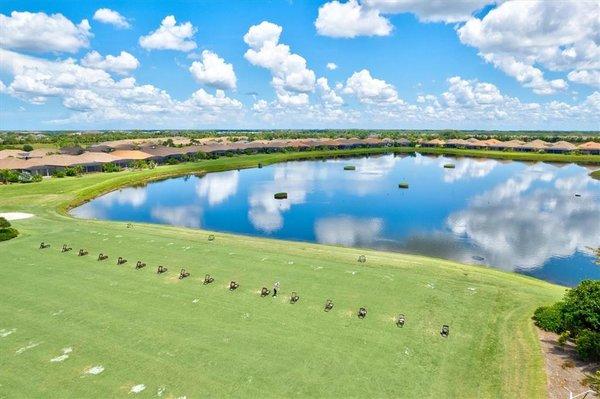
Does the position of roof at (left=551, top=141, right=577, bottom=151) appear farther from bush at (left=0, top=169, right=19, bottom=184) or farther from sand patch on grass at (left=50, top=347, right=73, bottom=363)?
sand patch on grass at (left=50, top=347, right=73, bottom=363)

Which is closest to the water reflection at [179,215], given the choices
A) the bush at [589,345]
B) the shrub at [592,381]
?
the bush at [589,345]

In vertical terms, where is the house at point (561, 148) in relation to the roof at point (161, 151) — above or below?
below

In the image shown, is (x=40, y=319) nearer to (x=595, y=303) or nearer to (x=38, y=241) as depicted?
(x=38, y=241)

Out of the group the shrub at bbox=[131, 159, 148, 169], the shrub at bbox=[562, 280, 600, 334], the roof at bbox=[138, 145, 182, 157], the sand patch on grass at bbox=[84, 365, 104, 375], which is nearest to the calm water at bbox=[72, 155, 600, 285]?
the shrub at bbox=[131, 159, 148, 169]

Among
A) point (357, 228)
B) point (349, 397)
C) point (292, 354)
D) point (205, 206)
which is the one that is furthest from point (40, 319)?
point (205, 206)

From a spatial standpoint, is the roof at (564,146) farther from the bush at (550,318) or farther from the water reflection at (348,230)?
the bush at (550,318)

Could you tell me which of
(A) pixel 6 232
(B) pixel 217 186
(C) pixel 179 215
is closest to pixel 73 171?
(B) pixel 217 186
